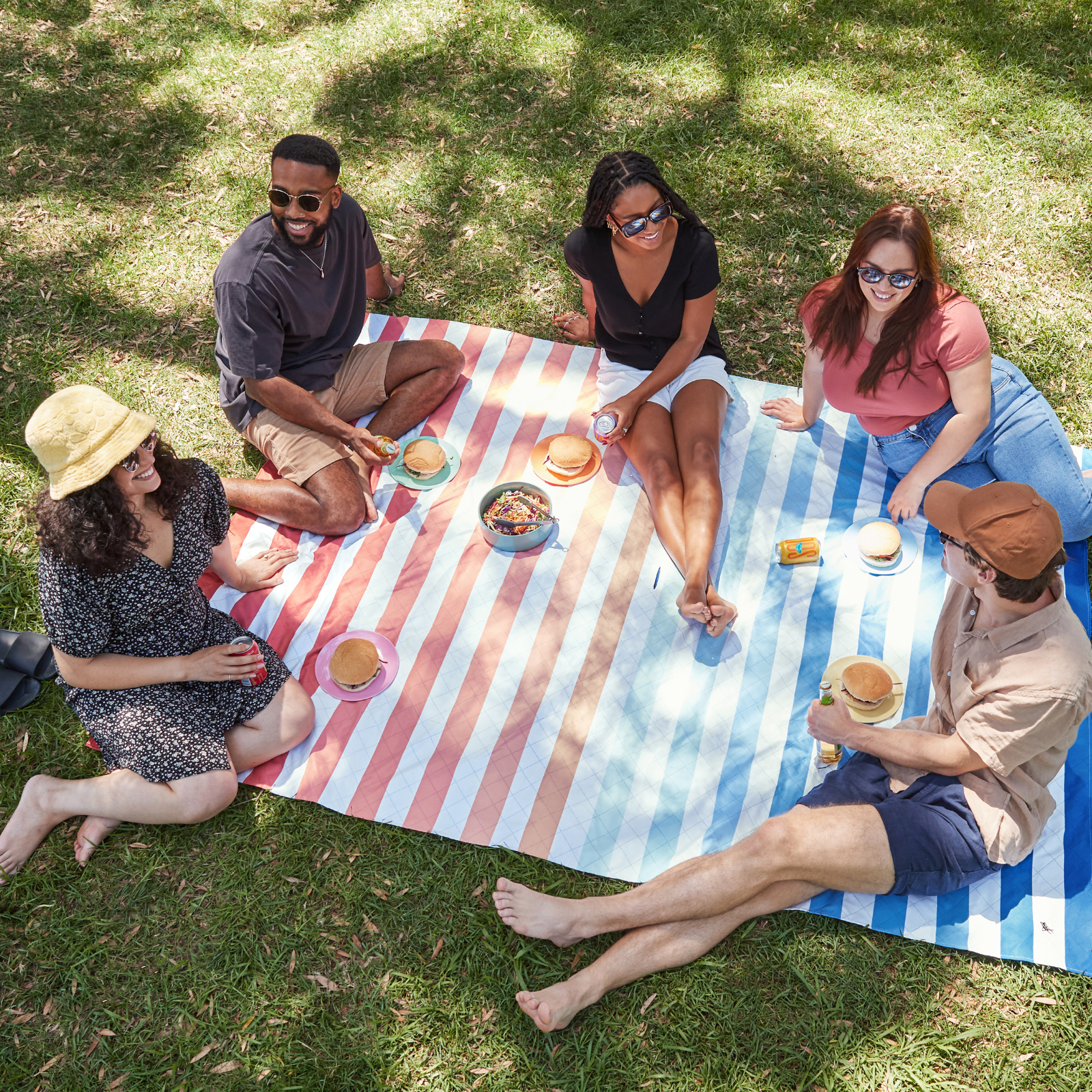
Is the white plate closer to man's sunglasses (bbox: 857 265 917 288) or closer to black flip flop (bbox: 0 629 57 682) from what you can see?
man's sunglasses (bbox: 857 265 917 288)

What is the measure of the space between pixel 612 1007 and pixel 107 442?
3.17 metres

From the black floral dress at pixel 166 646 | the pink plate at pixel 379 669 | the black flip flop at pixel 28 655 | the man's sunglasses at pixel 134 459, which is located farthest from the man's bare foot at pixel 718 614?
the black flip flop at pixel 28 655

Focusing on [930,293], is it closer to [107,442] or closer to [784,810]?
[784,810]

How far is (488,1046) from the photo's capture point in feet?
12.4

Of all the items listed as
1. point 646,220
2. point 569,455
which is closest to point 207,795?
point 569,455

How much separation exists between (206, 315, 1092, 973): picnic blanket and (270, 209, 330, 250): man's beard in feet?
4.29

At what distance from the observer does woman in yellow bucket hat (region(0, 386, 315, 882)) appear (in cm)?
359

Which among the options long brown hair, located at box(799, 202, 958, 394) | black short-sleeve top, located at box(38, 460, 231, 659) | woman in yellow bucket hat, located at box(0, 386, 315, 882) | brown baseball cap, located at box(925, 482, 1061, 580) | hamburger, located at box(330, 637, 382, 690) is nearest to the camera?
brown baseball cap, located at box(925, 482, 1061, 580)

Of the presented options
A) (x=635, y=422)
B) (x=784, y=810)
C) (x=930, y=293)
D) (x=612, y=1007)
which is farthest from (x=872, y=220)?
(x=612, y=1007)

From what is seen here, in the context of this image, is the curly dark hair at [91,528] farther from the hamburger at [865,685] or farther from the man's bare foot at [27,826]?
the hamburger at [865,685]

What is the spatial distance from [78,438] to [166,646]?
3.67 ft

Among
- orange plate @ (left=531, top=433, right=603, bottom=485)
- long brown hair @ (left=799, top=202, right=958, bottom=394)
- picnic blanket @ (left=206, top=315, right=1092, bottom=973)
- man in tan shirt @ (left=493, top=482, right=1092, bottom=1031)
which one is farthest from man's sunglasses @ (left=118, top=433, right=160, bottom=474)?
long brown hair @ (left=799, top=202, right=958, bottom=394)

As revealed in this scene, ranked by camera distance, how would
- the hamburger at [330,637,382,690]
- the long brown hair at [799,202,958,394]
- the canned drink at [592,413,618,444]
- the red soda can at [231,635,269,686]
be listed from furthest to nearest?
the canned drink at [592,413,618,444] < the hamburger at [330,637,382,690] < the red soda can at [231,635,269,686] < the long brown hair at [799,202,958,394]

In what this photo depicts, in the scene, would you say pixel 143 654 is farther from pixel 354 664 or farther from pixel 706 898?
pixel 706 898
